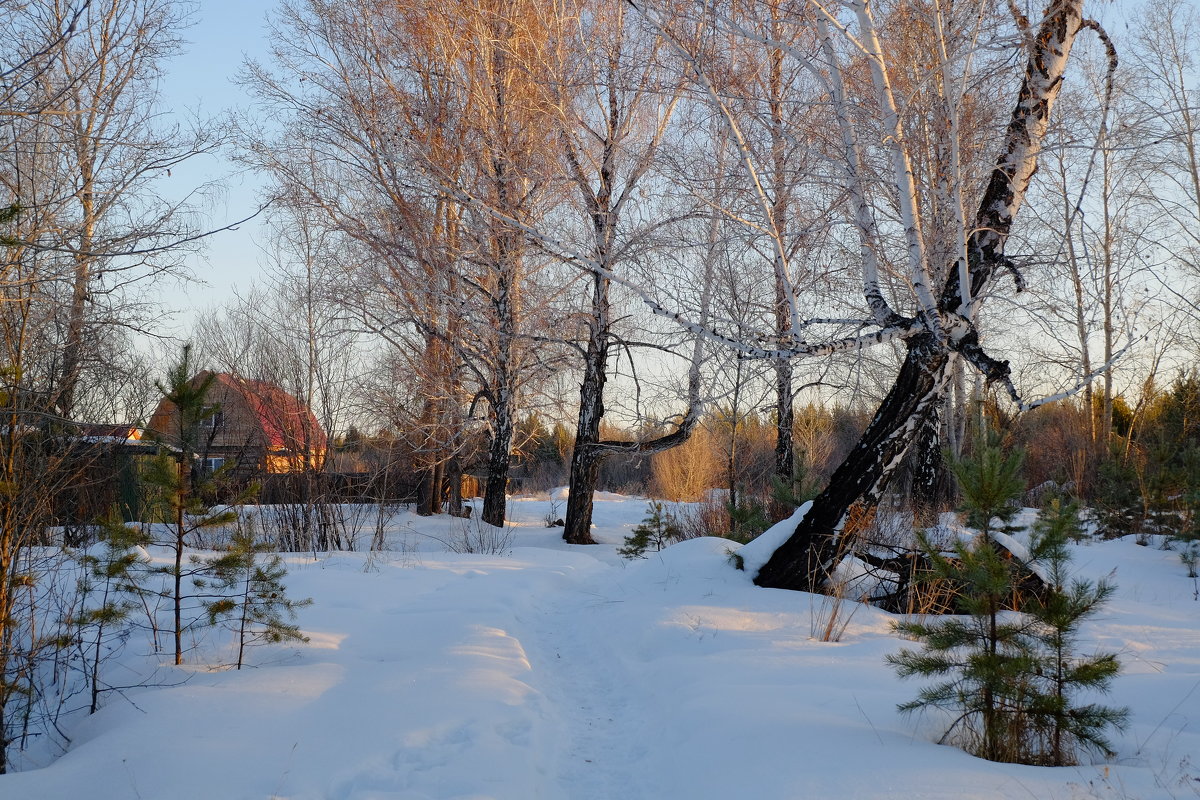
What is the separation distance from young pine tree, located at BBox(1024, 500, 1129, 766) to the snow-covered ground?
0.14 m

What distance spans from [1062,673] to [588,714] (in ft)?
7.75

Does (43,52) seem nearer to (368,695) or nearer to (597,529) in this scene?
(368,695)

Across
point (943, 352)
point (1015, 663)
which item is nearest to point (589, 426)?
point (943, 352)

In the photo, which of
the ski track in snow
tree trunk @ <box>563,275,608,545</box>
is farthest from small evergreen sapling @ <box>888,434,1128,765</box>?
tree trunk @ <box>563,275,608,545</box>

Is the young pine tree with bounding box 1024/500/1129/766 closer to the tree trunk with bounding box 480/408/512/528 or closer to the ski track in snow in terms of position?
the ski track in snow

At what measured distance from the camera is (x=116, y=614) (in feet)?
13.9

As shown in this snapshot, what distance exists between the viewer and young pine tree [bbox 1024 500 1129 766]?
9.36 ft

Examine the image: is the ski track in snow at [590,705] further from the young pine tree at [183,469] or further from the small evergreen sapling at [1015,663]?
the young pine tree at [183,469]

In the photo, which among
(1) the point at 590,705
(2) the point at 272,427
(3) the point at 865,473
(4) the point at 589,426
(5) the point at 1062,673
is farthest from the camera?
(2) the point at 272,427

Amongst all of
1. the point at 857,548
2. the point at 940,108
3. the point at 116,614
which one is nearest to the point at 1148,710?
the point at 857,548

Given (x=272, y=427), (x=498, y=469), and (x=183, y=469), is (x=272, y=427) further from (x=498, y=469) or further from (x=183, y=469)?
(x=183, y=469)

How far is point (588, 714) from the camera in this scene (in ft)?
14.0

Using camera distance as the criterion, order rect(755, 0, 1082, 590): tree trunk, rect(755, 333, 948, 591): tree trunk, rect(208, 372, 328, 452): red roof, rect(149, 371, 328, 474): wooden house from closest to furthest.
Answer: rect(755, 0, 1082, 590): tree trunk, rect(755, 333, 948, 591): tree trunk, rect(149, 371, 328, 474): wooden house, rect(208, 372, 328, 452): red roof

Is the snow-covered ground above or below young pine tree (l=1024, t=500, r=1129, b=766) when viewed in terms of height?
below
